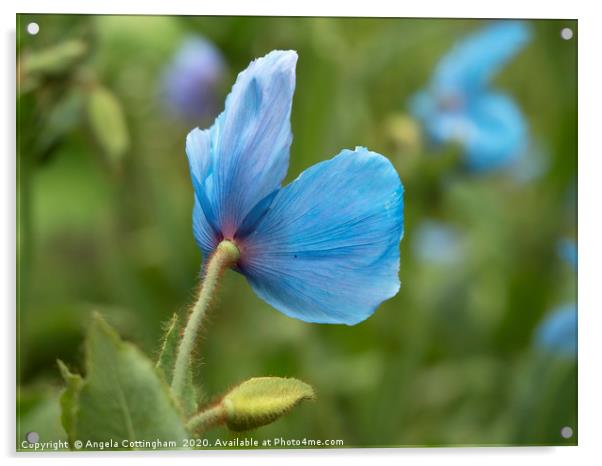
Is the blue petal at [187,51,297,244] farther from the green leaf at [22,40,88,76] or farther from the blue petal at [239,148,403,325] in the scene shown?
the green leaf at [22,40,88,76]

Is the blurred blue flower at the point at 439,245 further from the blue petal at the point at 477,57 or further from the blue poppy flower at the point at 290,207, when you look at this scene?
the blue poppy flower at the point at 290,207

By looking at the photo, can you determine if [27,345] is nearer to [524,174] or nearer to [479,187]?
[479,187]

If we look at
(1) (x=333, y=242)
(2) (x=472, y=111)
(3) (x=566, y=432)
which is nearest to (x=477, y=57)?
(2) (x=472, y=111)

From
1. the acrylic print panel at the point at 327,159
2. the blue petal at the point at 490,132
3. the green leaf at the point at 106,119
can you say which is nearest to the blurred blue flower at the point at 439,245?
the acrylic print panel at the point at 327,159

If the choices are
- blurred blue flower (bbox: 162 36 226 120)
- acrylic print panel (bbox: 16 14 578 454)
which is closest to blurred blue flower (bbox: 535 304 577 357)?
acrylic print panel (bbox: 16 14 578 454)

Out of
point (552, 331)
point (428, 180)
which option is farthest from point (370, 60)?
point (552, 331)
